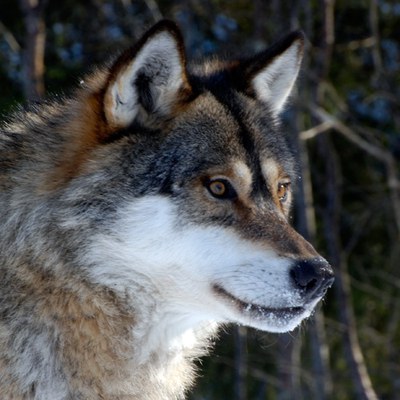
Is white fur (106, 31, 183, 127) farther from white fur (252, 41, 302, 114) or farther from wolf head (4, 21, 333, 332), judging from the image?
white fur (252, 41, 302, 114)

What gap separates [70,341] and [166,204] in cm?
73

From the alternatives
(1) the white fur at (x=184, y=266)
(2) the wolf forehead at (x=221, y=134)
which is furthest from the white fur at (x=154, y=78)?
(1) the white fur at (x=184, y=266)

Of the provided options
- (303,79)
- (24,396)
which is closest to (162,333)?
(24,396)

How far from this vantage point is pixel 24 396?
3527 mm

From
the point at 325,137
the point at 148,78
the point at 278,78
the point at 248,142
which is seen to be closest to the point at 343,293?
the point at 325,137

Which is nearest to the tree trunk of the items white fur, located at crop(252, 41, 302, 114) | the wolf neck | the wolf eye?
white fur, located at crop(252, 41, 302, 114)

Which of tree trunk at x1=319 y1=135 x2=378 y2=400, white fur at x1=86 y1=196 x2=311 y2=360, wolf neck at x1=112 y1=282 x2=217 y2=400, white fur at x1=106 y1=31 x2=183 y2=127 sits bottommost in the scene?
tree trunk at x1=319 y1=135 x2=378 y2=400

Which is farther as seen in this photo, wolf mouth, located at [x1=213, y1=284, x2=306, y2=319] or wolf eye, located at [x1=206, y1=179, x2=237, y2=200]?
wolf eye, located at [x1=206, y1=179, x2=237, y2=200]

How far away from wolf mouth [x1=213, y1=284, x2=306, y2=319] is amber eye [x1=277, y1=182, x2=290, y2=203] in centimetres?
69

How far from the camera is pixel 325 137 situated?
9.39m

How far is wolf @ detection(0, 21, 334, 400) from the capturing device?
140 inches

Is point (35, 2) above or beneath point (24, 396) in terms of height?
above

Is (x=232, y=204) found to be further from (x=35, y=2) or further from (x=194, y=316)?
(x=35, y=2)

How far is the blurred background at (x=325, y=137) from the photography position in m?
8.70
